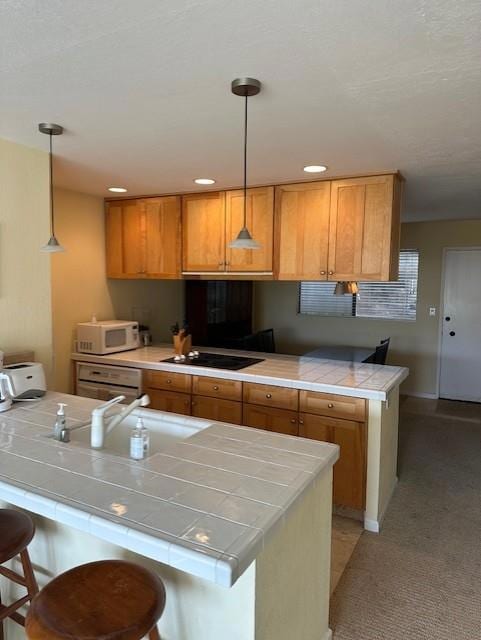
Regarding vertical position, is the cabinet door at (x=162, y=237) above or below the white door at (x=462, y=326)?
above

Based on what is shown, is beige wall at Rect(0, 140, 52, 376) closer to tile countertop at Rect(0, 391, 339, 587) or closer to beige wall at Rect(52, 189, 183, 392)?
tile countertop at Rect(0, 391, 339, 587)

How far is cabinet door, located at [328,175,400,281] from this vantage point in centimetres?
295

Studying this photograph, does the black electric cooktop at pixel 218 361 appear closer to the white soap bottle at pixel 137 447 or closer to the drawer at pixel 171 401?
the drawer at pixel 171 401

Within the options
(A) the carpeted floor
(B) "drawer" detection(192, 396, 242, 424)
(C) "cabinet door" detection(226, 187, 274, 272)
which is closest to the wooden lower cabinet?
(A) the carpeted floor

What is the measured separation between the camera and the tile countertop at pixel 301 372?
279 centimetres

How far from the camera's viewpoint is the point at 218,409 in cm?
326

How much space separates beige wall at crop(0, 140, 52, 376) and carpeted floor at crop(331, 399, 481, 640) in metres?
2.15

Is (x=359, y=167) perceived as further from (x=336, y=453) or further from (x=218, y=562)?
(x=218, y=562)

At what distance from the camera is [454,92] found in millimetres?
1713

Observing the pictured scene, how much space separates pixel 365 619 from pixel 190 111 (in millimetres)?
2457

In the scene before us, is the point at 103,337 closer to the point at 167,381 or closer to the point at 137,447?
the point at 167,381

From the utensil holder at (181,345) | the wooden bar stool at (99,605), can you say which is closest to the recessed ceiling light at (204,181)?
the utensil holder at (181,345)

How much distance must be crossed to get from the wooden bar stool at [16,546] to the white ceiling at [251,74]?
1634mm

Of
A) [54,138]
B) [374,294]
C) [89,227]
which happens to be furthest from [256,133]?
[374,294]
